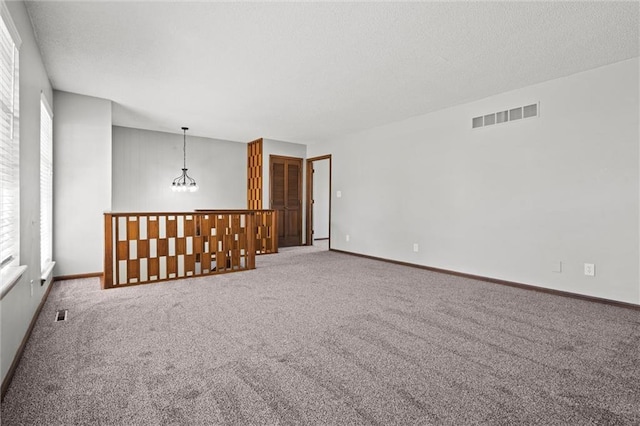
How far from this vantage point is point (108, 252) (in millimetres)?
3939

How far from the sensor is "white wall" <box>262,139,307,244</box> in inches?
294

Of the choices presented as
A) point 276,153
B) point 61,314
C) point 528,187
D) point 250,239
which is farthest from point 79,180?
point 528,187

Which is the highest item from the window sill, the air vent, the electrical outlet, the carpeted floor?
the window sill

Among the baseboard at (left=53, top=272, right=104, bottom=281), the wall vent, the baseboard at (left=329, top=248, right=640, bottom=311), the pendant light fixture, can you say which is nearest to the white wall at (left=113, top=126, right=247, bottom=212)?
the pendant light fixture

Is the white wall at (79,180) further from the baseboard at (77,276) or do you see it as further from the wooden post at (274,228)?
the wooden post at (274,228)

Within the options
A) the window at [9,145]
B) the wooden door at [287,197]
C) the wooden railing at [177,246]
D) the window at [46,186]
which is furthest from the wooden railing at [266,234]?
the window at [9,145]

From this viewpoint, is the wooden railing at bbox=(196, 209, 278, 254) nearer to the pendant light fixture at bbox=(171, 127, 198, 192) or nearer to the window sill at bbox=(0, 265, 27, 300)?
the pendant light fixture at bbox=(171, 127, 198, 192)

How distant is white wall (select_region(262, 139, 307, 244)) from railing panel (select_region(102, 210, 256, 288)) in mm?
2383

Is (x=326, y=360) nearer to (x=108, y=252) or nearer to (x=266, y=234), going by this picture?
(x=108, y=252)

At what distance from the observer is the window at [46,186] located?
12.2ft

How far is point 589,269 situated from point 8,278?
502cm

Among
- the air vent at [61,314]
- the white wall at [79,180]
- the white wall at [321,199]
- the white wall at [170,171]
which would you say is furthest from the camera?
the white wall at [321,199]

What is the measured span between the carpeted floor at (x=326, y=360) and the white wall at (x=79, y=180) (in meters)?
0.88

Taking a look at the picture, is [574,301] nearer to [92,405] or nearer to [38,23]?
[92,405]
